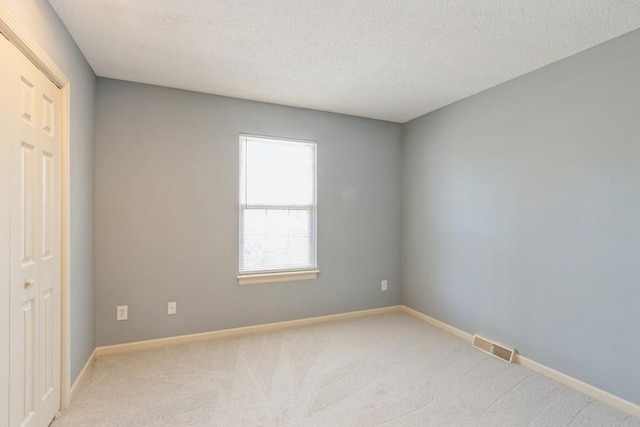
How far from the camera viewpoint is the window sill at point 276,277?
3.41m

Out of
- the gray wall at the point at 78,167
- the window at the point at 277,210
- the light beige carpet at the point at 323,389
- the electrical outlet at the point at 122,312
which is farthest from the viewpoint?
the window at the point at 277,210

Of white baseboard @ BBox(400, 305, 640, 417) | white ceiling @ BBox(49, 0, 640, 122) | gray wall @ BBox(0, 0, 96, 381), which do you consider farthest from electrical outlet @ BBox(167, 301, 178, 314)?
white baseboard @ BBox(400, 305, 640, 417)

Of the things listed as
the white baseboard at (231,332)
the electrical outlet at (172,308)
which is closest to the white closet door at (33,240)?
the white baseboard at (231,332)

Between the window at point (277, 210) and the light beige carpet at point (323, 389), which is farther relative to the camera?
the window at point (277, 210)

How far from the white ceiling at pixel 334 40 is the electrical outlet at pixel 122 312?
205 centimetres

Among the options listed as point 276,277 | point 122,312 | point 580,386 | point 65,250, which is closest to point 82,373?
point 122,312

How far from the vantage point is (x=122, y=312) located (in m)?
2.95

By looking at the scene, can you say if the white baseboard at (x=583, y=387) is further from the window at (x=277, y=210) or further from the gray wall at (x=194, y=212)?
the window at (x=277, y=210)

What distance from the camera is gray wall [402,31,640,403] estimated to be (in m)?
2.19

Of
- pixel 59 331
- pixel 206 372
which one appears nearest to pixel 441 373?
pixel 206 372

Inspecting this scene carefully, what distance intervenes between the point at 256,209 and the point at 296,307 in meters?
1.19

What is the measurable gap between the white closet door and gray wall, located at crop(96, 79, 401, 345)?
0.91 meters

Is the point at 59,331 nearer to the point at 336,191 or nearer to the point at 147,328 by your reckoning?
the point at 147,328

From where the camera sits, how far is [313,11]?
1.94 meters
